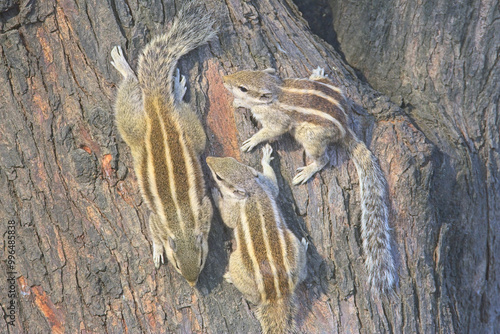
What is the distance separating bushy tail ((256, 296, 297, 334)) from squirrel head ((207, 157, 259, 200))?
1098 millimetres

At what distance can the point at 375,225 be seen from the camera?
151 inches

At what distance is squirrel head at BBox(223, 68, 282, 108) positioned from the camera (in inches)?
165

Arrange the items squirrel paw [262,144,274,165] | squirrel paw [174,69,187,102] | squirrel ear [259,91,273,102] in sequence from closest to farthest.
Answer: squirrel paw [174,69,187,102], squirrel paw [262,144,274,165], squirrel ear [259,91,273,102]

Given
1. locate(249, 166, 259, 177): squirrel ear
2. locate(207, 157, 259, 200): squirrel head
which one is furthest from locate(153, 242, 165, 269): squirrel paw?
locate(249, 166, 259, 177): squirrel ear

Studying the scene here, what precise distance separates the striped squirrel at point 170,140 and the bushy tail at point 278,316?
0.67m

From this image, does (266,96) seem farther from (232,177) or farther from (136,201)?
(136,201)

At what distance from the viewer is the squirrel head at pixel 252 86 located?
4.18 m

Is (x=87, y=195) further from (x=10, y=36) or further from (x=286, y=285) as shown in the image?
(x=286, y=285)

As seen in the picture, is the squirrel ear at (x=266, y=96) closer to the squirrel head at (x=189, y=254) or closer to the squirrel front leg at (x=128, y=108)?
the squirrel front leg at (x=128, y=108)

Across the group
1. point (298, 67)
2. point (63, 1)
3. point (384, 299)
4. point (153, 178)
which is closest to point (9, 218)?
point (153, 178)

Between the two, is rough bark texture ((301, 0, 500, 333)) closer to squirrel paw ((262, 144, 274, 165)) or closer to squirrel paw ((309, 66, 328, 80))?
squirrel paw ((309, 66, 328, 80))

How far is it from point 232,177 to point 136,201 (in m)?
0.94

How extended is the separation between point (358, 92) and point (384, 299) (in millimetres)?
2042

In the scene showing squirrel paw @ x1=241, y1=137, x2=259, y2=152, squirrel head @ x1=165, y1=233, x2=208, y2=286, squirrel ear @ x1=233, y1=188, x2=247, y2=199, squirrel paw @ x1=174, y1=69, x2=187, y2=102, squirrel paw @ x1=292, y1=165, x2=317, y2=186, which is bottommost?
squirrel head @ x1=165, y1=233, x2=208, y2=286
